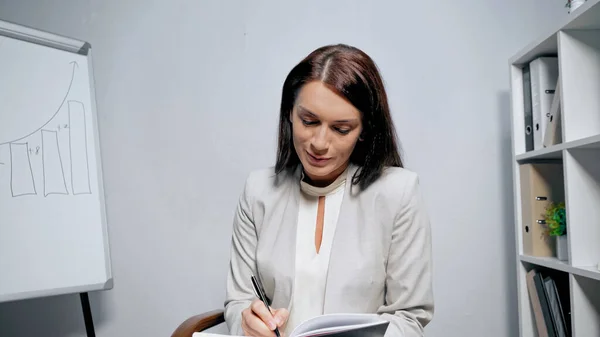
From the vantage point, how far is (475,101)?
5.76 ft

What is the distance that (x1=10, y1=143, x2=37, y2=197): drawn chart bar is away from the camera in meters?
1.33

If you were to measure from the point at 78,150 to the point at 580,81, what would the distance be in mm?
1410

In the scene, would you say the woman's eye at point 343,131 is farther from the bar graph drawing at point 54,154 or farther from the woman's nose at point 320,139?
the bar graph drawing at point 54,154

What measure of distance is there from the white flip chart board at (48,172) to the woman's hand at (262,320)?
0.67m

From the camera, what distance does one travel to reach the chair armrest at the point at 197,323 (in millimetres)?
1066

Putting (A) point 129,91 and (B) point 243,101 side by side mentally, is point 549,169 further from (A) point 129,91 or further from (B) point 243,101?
(A) point 129,91

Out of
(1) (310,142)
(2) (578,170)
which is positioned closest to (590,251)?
(2) (578,170)

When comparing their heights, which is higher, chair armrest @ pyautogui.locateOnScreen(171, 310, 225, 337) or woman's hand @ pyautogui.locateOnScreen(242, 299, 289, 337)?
woman's hand @ pyautogui.locateOnScreen(242, 299, 289, 337)

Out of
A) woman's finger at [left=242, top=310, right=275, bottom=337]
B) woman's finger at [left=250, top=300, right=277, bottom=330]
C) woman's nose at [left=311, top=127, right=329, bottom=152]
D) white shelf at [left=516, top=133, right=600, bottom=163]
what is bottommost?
woman's finger at [left=242, top=310, right=275, bottom=337]

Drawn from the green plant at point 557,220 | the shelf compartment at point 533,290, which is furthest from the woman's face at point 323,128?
the shelf compartment at point 533,290

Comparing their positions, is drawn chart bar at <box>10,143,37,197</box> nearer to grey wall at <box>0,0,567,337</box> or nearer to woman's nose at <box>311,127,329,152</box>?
grey wall at <box>0,0,567,337</box>

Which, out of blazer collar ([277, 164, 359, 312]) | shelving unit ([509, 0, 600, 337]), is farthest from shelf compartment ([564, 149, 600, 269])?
blazer collar ([277, 164, 359, 312])

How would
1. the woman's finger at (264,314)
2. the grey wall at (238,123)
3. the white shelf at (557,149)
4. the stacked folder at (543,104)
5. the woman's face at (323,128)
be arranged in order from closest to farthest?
the woman's finger at (264,314) → the woman's face at (323,128) → the white shelf at (557,149) → the stacked folder at (543,104) → the grey wall at (238,123)

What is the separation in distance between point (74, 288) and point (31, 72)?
617mm
